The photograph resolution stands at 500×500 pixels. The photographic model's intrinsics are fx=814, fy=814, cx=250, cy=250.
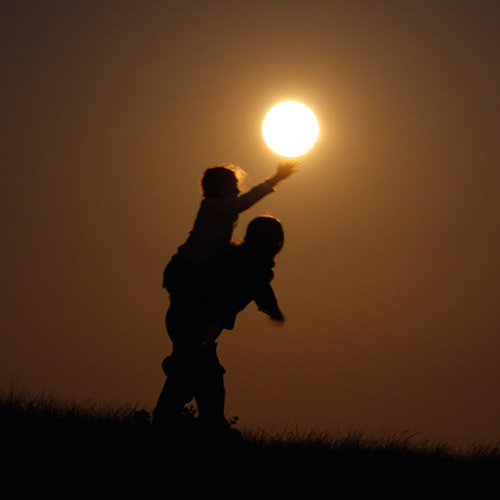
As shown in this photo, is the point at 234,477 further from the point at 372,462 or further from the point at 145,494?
the point at 372,462

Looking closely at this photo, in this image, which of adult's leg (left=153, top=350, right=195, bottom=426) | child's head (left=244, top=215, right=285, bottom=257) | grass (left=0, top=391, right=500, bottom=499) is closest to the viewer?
grass (left=0, top=391, right=500, bottom=499)

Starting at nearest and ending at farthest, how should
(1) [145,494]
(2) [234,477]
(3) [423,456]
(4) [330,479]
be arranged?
(1) [145,494] < (2) [234,477] < (4) [330,479] < (3) [423,456]

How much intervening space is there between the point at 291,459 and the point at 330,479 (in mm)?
624

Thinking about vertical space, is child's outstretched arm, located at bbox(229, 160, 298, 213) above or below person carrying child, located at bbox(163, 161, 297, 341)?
above

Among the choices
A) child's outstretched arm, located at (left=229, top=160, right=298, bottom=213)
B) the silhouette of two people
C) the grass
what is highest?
child's outstretched arm, located at (left=229, top=160, right=298, bottom=213)

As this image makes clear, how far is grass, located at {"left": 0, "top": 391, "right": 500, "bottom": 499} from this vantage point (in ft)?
17.7

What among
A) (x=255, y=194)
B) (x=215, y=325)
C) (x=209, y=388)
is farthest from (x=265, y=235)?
(x=209, y=388)

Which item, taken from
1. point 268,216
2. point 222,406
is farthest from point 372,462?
point 268,216

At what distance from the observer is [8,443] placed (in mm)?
6023

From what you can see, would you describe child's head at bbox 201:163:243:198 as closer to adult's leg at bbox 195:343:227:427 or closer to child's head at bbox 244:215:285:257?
child's head at bbox 244:215:285:257

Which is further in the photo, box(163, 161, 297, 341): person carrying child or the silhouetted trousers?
the silhouetted trousers

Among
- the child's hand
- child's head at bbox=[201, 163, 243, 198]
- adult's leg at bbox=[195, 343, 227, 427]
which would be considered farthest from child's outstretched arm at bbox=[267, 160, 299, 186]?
adult's leg at bbox=[195, 343, 227, 427]

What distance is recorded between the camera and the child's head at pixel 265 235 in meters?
6.87

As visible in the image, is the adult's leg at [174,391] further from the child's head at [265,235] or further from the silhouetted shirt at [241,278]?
the child's head at [265,235]
